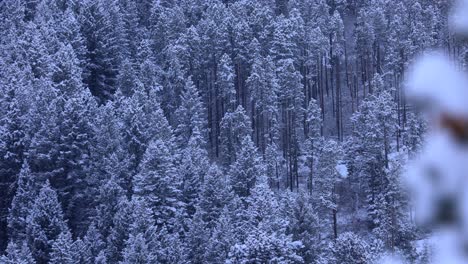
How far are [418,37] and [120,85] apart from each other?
110ft

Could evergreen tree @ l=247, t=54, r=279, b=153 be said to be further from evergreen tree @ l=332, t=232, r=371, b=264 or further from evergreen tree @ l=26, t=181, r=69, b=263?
evergreen tree @ l=26, t=181, r=69, b=263

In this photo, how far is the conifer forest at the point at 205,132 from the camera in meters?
37.5

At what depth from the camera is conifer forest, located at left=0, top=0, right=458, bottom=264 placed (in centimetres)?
3747

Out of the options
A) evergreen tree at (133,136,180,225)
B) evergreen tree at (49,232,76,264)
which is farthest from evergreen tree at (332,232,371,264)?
evergreen tree at (49,232,76,264)

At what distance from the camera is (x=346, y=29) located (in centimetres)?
9700

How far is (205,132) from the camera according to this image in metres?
64.2

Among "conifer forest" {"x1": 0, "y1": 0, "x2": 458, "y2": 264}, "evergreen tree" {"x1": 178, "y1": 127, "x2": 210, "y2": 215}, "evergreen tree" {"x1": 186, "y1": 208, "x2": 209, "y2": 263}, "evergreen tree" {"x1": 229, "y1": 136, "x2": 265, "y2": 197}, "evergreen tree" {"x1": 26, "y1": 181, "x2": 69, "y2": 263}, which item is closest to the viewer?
"evergreen tree" {"x1": 186, "y1": 208, "x2": 209, "y2": 263}

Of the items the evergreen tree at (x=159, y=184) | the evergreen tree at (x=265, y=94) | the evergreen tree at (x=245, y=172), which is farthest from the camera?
the evergreen tree at (x=265, y=94)

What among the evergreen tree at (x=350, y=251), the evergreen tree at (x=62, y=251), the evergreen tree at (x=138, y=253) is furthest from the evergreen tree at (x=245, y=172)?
the evergreen tree at (x=62, y=251)

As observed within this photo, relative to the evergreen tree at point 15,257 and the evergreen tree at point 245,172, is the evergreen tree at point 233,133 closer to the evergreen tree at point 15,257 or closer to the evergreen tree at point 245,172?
the evergreen tree at point 245,172

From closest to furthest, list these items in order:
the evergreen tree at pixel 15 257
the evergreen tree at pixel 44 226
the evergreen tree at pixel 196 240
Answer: the evergreen tree at pixel 15 257
the evergreen tree at pixel 196 240
the evergreen tree at pixel 44 226

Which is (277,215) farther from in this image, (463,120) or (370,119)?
(463,120)

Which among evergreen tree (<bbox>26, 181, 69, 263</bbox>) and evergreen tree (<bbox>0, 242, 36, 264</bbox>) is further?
evergreen tree (<bbox>26, 181, 69, 263</bbox>)

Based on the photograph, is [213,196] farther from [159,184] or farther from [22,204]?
[22,204]
